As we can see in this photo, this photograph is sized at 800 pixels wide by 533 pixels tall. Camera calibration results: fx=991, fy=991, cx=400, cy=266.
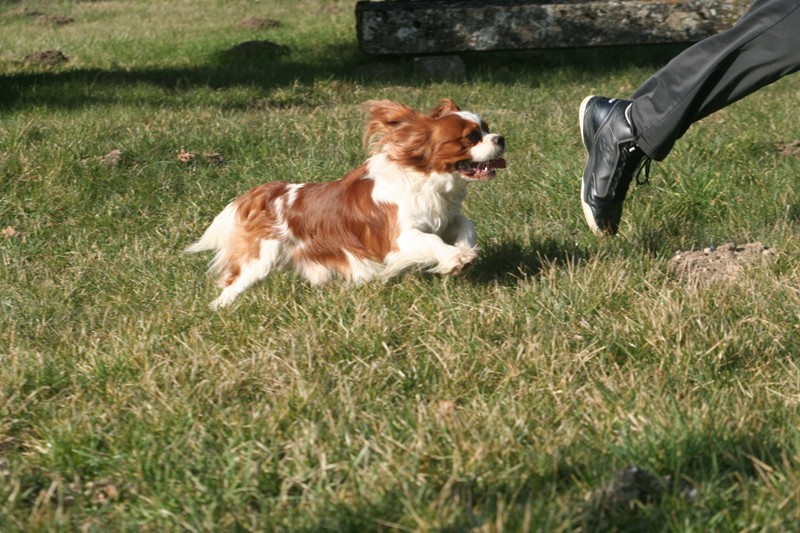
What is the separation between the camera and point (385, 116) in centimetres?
409

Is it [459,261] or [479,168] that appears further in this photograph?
[479,168]

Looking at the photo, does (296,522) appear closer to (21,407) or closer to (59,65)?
(21,407)

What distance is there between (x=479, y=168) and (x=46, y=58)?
6.88 metres

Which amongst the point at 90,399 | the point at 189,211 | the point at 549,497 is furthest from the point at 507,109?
the point at 549,497

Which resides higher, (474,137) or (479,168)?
(474,137)

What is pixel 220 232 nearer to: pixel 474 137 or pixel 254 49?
pixel 474 137

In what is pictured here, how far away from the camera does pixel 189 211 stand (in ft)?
17.1

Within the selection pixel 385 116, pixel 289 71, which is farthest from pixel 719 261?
pixel 289 71

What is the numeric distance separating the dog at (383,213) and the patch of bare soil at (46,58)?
5.97m

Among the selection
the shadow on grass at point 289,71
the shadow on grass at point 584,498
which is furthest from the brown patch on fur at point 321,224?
the shadow on grass at point 289,71

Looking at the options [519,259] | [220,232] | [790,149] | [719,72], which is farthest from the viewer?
[790,149]

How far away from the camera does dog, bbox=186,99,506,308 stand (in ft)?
12.9

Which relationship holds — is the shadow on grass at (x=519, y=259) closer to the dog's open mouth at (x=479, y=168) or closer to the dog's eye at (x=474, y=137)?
the dog's open mouth at (x=479, y=168)

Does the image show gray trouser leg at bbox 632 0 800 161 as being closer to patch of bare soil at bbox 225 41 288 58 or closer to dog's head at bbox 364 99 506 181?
dog's head at bbox 364 99 506 181
